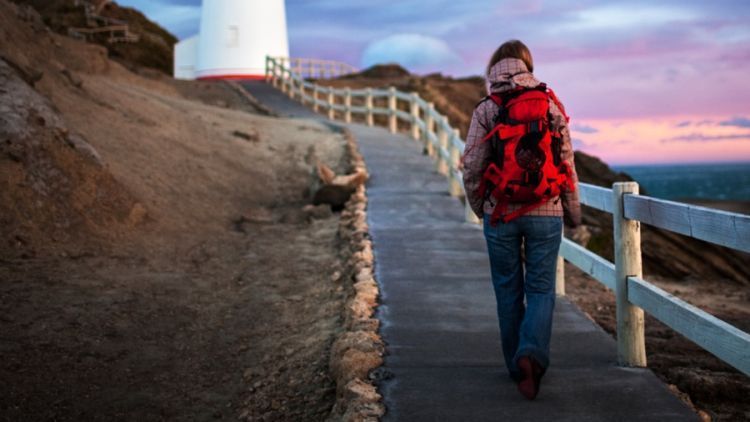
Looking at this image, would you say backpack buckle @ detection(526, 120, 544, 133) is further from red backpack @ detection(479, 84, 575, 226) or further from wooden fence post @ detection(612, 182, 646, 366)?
wooden fence post @ detection(612, 182, 646, 366)

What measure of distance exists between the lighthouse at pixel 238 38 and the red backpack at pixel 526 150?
1357 inches

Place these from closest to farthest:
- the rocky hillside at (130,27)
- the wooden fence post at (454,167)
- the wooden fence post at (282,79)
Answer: the wooden fence post at (454,167) < the wooden fence post at (282,79) < the rocky hillside at (130,27)

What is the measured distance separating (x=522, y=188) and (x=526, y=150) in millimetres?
194

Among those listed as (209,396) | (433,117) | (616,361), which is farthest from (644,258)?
(209,396)

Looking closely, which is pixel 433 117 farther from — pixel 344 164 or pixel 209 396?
pixel 209 396

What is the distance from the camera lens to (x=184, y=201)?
37.2 feet

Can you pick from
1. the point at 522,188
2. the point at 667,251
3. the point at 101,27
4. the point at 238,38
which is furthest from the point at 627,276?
the point at 101,27

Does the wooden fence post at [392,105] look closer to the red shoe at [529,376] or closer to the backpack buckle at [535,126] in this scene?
the backpack buckle at [535,126]

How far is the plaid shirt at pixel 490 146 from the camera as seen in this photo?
4223 millimetres

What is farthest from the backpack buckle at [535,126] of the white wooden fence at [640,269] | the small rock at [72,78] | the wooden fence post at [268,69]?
the wooden fence post at [268,69]

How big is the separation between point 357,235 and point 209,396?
4190mm

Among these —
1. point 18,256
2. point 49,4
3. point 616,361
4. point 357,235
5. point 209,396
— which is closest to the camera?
point 616,361

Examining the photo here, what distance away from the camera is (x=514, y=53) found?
4.25 metres

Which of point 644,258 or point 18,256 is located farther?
point 644,258
